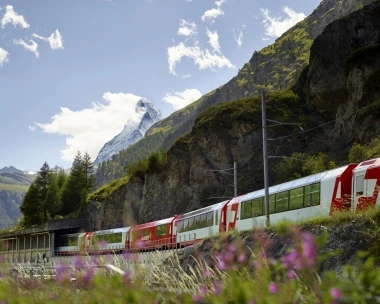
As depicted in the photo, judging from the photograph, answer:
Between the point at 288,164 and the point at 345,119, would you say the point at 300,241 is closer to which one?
the point at 288,164

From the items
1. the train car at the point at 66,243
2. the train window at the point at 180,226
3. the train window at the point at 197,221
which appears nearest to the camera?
the train window at the point at 197,221

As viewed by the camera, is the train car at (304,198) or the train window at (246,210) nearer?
the train car at (304,198)

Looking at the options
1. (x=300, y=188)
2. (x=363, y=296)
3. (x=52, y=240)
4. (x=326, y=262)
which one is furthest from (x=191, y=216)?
(x=52, y=240)

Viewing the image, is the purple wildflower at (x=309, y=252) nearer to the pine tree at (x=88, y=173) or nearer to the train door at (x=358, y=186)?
the train door at (x=358, y=186)

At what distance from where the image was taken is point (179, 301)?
447 centimetres

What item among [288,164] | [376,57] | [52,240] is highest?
[376,57]

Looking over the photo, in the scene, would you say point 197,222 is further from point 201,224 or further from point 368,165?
point 368,165

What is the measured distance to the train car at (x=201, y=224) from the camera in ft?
113

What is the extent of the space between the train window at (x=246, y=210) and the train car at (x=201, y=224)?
2158 millimetres

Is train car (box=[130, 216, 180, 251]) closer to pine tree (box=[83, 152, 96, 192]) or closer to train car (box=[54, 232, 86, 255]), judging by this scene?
train car (box=[54, 232, 86, 255])

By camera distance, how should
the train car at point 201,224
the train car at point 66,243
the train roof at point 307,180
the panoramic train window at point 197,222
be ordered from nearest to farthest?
1. the train roof at point 307,180
2. the train car at point 201,224
3. the panoramic train window at point 197,222
4. the train car at point 66,243

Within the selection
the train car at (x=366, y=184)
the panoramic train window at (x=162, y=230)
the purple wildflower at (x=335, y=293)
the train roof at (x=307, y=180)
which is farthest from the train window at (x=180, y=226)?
the purple wildflower at (x=335, y=293)

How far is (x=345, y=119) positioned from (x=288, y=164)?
7.83 metres

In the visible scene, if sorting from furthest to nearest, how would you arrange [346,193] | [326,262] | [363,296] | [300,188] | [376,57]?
[376,57] < [300,188] < [346,193] < [326,262] < [363,296]
